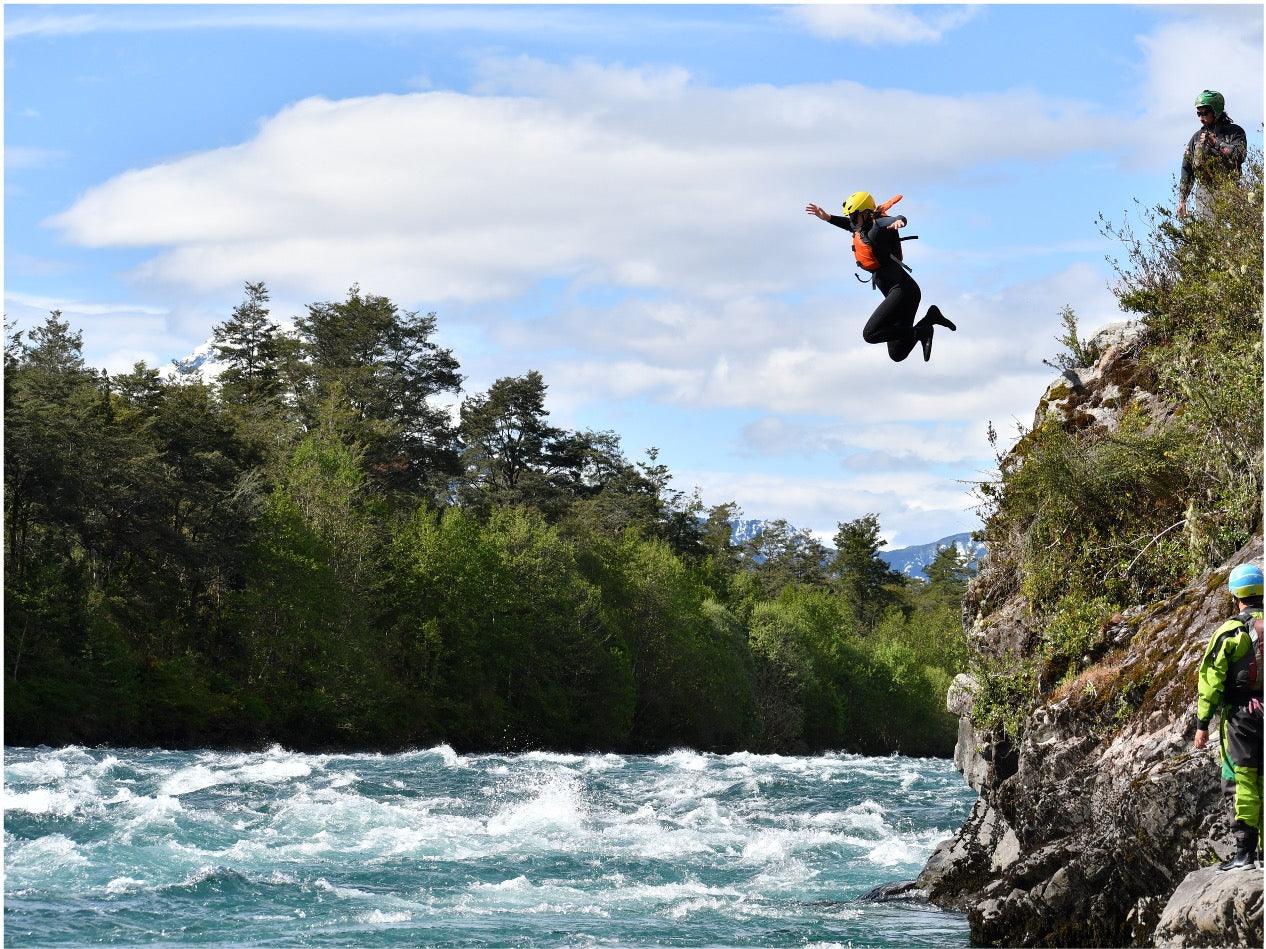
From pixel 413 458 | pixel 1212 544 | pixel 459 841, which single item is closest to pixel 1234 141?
pixel 1212 544

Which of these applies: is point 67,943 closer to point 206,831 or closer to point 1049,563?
point 206,831

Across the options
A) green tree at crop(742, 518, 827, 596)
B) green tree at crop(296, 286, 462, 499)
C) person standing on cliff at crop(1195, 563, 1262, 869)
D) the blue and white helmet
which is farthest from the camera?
green tree at crop(742, 518, 827, 596)

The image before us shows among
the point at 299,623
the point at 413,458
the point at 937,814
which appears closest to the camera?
the point at 937,814

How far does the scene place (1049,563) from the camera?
16750 millimetres

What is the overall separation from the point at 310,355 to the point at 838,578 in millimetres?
61097

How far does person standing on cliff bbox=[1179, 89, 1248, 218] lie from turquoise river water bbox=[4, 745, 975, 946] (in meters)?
9.01

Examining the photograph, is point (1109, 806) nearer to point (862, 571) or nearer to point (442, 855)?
point (442, 855)

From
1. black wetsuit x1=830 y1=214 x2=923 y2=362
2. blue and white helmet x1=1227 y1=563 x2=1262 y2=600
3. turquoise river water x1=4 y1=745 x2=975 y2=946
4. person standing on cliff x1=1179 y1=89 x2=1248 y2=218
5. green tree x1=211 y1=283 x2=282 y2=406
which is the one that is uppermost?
green tree x1=211 y1=283 x2=282 y2=406

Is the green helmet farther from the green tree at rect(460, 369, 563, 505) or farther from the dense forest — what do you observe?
the green tree at rect(460, 369, 563, 505)

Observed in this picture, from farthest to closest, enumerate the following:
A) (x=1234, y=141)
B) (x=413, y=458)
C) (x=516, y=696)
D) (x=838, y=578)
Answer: (x=838, y=578), (x=413, y=458), (x=516, y=696), (x=1234, y=141)

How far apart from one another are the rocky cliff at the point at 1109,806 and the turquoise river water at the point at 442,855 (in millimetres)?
1064

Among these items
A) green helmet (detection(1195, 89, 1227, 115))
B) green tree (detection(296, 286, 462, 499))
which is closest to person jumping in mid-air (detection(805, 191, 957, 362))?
green helmet (detection(1195, 89, 1227, 115))

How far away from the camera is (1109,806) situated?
41.9 feet

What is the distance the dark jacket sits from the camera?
1620cm
